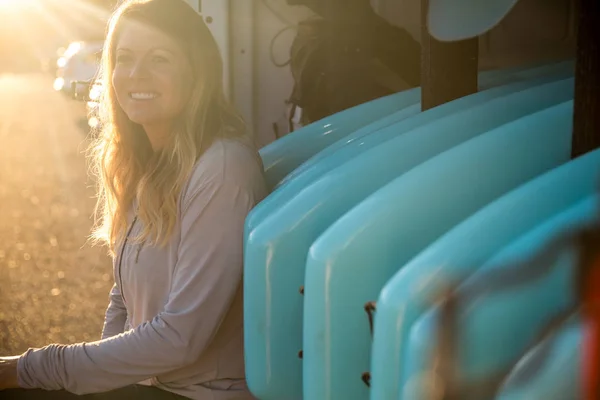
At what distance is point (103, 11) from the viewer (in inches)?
118

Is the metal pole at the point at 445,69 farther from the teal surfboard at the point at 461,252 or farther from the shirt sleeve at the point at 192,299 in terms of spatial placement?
the teal surfboard at the point at 461,252

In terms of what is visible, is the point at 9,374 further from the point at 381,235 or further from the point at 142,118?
the point at 381,235

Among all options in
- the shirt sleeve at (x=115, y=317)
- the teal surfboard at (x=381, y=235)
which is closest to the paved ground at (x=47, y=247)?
the shirt sleeve at (x=115, y=317)

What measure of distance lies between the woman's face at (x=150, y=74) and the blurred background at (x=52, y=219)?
48cm

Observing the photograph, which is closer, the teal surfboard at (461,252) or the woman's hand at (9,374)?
the teal surfboard at (461,252)

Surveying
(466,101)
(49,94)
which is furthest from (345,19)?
(49,94)

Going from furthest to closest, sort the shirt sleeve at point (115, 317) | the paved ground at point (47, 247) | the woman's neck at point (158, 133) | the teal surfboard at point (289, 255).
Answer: the paved ground at point (47, 247), the shirt sleeve at point (115, 317), the woman's neck at point (158, 133), the teal surfboard at point (289, 255)

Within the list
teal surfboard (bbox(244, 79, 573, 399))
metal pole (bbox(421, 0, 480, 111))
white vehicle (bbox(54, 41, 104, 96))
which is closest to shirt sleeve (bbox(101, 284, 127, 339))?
teal surfboard (bbox(244, 79, 573, 399))

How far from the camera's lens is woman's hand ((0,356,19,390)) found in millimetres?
1434

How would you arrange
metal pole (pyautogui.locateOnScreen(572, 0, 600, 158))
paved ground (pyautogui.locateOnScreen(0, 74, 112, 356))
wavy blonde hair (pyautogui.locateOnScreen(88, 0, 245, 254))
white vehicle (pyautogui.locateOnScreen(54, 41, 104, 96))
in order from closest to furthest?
metal pole (pyautogui.locateOnScreen(572, 0, 600, 158)) < wavy blonde hair (pyautogui.locateOnScreen(88, 0, 245, 254)) < paved ground (pyautogui.locateOnScreen(0, 74, 112, 356)) < white vehicle (pyautogui.locateOnScreen(54, 41, 104, 96))

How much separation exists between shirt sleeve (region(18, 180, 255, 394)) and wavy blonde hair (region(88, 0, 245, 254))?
0.07 meters

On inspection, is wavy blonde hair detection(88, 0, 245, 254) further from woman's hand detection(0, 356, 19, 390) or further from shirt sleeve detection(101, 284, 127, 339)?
woman's hand detection(0, 356, 19, 390)

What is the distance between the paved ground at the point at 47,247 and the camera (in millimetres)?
3097

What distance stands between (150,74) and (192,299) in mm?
415
